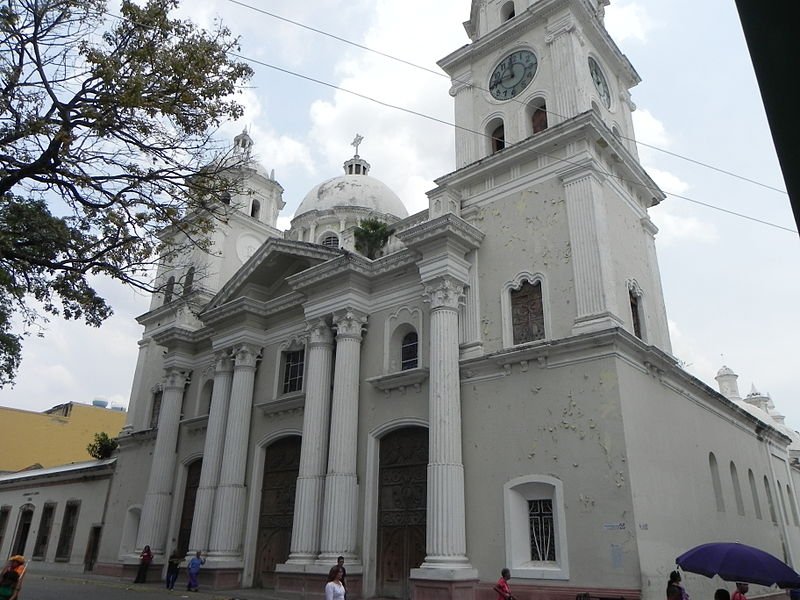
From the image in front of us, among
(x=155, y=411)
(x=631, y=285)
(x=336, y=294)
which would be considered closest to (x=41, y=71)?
(x=336, y=294)

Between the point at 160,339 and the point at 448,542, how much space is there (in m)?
16.2

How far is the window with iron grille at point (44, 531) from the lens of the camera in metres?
29.3

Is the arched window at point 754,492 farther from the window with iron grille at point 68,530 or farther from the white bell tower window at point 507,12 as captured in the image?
the window with iron grille at point 68,530

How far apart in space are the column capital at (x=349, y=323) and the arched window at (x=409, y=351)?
1349 millimetres

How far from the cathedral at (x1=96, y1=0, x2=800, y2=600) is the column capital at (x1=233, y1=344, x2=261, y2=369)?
111 millimetres

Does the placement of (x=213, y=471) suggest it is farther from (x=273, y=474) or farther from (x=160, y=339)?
(x=160, y=339)

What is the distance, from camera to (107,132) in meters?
9.06

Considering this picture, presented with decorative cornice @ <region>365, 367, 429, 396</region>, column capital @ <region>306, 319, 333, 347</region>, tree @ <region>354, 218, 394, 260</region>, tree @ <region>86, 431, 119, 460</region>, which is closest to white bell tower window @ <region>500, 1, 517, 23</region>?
tree @ <region>354, 218, 394, 260</region>

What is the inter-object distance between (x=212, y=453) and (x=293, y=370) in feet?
12.2

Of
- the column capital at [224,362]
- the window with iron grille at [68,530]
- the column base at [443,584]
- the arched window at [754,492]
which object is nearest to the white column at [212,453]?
the column capital at [224,362]

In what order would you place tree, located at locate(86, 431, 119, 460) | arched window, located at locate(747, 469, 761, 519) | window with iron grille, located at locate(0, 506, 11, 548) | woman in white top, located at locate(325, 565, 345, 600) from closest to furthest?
woman in white top, located at locate(325, 565, 345, 600) → arched window, located at locate(747, 469, 761, 519) → tree, located at locate(86, 431, 119, 460) → window with iron grille, located at locate(0, 506, 11, 548)

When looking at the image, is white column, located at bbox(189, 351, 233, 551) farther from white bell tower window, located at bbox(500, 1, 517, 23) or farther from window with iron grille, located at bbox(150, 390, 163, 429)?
white bell tower window, located at bbox(500, 1, 517, 23)

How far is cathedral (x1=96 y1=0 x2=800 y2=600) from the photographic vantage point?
13.3 metres

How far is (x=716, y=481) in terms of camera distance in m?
17.0
